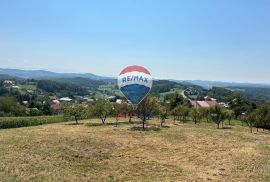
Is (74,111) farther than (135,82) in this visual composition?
Yes

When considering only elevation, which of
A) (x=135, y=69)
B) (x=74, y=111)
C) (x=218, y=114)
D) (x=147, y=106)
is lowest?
(x=74, y=111)

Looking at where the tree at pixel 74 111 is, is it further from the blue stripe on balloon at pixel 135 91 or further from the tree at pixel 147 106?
the blue stripe on balloon at pixel 135 91

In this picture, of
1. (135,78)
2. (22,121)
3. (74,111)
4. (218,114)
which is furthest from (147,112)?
(22,121)

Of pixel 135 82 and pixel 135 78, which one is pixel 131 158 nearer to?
pixel 135 82

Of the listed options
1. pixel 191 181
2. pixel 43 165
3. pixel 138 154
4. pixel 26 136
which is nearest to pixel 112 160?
pixel 138 154

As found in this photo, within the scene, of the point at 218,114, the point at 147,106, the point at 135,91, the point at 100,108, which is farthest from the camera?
the point at 218,114

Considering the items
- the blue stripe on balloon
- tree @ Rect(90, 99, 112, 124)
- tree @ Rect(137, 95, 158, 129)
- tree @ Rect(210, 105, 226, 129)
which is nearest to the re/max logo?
the blue stripe on balloon

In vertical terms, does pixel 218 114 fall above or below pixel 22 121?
above
